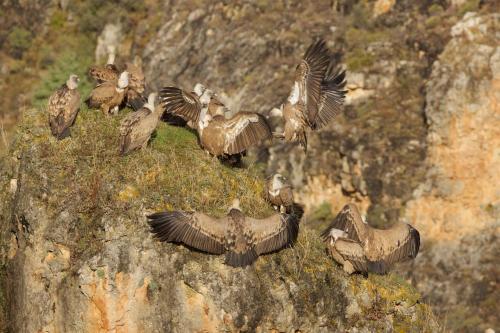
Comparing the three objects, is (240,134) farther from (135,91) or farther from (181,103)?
(135,91)

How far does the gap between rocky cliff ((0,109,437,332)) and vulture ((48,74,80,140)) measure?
0.53 feet

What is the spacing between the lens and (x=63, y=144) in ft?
53.8

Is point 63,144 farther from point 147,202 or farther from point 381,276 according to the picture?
point 381,276

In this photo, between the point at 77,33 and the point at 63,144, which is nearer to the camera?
the point at 63,144

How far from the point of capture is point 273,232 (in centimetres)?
1541

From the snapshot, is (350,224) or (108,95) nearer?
(350,224)

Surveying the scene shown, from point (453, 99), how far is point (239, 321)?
849 inches

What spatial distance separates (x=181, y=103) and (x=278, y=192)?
2618 mm

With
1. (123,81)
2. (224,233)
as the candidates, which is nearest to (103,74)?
(123,81)

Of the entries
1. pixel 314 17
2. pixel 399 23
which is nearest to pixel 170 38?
pixel 314 17

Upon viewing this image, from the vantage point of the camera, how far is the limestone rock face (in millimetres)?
33781

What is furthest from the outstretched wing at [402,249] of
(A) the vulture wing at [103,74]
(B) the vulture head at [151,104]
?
(A) the vulture wing at [103,74]

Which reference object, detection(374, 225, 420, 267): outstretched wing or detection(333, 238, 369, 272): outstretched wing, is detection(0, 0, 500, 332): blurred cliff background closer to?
detection(374, 225, 420, 267): outstretched wing

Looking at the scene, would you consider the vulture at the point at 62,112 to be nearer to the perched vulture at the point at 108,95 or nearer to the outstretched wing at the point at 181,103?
the perched vulture at the point at 108,95
